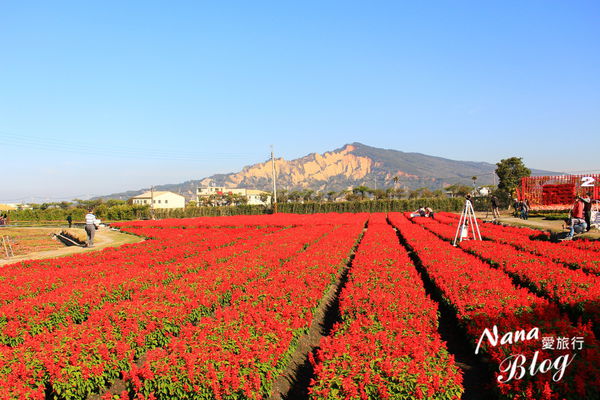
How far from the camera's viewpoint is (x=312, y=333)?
8141 millimetres

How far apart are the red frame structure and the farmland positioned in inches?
1206

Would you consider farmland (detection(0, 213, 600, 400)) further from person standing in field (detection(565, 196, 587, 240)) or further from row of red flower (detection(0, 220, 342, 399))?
person standing in field (detection(565, 196, 587, 240))

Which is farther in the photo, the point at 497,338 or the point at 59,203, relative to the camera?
the point at 59,203

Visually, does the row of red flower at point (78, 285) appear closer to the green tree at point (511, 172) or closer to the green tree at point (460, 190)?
the green tree at point (511, 172)

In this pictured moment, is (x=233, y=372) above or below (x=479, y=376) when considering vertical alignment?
above

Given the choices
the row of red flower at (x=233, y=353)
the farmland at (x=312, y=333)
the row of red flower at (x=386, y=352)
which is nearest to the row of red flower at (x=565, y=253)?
the farmland at (x=312, y=333)

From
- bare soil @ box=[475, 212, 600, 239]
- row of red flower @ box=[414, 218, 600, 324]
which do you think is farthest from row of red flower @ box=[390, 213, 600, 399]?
bare soil @ box=[475, 212, 600, 239]

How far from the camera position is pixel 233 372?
4.76 meters

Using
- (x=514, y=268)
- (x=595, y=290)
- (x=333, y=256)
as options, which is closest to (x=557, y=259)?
(x=514, y=268)

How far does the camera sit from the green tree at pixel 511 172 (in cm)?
7225

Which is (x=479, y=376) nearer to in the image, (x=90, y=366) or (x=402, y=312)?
(x=402, y=312)

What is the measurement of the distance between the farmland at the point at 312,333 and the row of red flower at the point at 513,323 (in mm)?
22

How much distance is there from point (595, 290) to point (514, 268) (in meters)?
2.50

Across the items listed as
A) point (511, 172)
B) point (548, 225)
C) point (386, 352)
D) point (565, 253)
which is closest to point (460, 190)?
point (511, 172)
